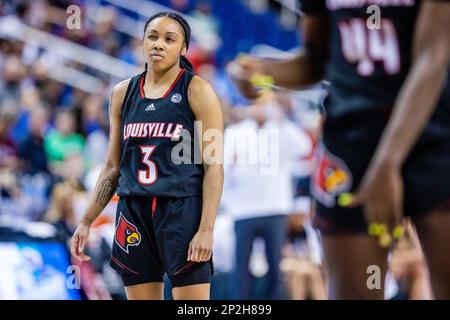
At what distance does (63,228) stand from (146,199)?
2.57 metres

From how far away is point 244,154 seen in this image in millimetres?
5785

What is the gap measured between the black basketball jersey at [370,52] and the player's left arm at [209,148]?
2.28 feet

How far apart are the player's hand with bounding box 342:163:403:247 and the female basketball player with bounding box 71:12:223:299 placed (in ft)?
3.25

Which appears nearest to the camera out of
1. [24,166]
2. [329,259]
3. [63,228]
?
[329,259]

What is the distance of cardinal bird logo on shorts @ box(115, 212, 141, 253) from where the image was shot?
10.2 ft

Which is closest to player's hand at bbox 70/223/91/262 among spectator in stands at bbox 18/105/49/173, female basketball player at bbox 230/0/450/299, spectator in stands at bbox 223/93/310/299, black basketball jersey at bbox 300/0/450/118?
female basketball player at bbox 230/0/450/299

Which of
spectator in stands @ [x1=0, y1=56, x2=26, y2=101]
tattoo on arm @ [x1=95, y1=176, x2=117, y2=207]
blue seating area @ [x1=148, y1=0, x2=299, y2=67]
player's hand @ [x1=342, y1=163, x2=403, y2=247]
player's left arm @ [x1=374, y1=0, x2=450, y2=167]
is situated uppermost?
blue seating area @ [x1=148, y1=0, x2=299, y2=67]

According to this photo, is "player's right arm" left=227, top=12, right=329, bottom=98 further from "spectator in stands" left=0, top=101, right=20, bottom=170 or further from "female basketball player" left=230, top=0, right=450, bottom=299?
"spectator in stands" left=0, top=101, right=20, bottom=170

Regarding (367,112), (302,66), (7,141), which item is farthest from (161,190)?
(7,141)

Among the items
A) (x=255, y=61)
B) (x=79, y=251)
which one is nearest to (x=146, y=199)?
(x=79, y=251)

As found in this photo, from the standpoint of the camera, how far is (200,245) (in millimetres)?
3006

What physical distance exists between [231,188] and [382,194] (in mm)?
3962
